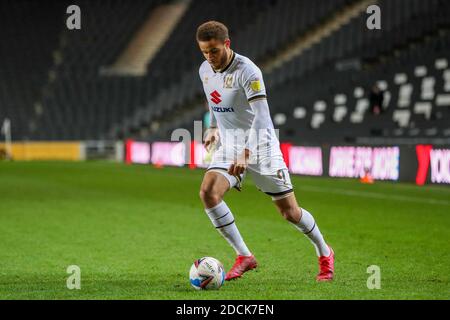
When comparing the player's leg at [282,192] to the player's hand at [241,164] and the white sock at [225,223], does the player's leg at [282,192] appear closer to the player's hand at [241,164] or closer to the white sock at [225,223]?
the player's hand at [241,164]

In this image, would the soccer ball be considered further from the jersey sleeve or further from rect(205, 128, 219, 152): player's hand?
the jersey sleeve

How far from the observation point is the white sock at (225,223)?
6.89m

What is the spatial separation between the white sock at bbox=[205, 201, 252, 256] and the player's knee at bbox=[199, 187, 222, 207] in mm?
69

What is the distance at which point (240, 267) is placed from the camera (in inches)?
277

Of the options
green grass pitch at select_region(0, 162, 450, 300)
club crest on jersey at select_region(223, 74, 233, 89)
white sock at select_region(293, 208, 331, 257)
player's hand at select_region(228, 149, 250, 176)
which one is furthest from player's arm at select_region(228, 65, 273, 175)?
green grass pitch at select_region(0, 162, 450, 300)

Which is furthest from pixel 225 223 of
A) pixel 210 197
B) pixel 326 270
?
pixel 326 270

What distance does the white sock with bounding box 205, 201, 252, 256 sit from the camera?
6887 millimetres

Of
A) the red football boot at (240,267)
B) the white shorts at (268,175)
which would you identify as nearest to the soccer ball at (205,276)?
the red football boot at (240,267)

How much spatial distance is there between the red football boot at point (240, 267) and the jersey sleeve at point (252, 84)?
4.68ft

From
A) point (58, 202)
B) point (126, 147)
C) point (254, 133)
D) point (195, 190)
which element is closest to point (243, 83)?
point (254, 133)

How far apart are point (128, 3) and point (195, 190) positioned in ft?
81.9

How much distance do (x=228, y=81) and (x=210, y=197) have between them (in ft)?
3.17

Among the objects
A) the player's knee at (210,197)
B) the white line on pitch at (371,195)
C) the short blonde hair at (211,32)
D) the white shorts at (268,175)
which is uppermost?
the short blonde hair at (211,32)
